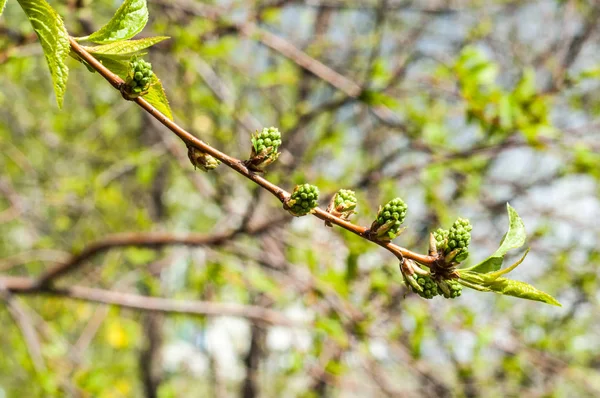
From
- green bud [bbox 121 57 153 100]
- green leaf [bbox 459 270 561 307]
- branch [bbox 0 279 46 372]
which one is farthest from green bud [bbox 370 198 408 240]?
branch [bbox 0 279 46 372]

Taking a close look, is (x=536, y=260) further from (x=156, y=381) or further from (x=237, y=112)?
(x=156, y=381)

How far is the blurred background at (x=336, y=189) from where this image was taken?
253 centimetres

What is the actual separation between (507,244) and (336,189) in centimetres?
167

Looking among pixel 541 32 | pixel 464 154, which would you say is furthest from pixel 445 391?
pixel 541 32

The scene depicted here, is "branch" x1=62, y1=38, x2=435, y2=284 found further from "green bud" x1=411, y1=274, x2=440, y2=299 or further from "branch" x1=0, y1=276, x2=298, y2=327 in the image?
"branch" x1=0, y1=276, x2=298, y2=327

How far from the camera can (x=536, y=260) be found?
4383 millimetres

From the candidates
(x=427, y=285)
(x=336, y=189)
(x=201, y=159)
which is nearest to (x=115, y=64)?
(x=201, y=159)

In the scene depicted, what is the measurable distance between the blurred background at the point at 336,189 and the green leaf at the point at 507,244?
0.35 meters

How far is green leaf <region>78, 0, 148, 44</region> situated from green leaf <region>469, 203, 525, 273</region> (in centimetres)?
60

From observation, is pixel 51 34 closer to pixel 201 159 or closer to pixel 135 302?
pixel 201 159

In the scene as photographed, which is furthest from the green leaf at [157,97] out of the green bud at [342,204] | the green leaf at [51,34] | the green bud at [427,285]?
the green bud at [427,285]

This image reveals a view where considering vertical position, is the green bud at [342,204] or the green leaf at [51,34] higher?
the green leaf at [51,34]

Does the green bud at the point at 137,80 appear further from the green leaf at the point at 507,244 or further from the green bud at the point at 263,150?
the green leaf at the point at 507,244

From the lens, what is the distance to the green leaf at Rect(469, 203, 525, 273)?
803mm
